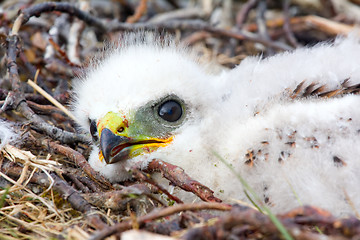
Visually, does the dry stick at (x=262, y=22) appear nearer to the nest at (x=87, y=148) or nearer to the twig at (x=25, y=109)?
the nest at (x=87, y=148)

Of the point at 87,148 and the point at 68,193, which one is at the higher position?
the point at 87,148

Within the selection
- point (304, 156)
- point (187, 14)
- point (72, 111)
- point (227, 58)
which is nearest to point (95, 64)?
point (72, 111)

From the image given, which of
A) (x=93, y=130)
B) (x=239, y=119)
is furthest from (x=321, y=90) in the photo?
(x=93, y=130)

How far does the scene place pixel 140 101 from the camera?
7.50ft

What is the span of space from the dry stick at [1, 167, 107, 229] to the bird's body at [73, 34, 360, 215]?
25 centimetres

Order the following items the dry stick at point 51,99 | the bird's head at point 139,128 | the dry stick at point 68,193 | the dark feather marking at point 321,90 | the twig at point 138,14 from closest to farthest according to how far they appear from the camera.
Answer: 1. the dry stick at point 68,193
2. the dark feather marking at point 321,90
3. the bird's head at point 139,128
4. the dry stick at point 51,99
5. the twig at point 138,14

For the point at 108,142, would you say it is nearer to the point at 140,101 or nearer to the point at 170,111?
the point at 140,101

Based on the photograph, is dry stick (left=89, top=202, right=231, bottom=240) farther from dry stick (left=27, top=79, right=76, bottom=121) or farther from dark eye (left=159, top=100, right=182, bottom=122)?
dry stick (left=27, top=79, right=76, bottom=121)

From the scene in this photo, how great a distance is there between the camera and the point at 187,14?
4434mm

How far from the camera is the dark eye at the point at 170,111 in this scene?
2352mm

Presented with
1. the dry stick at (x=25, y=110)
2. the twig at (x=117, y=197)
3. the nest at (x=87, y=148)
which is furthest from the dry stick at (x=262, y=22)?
the twig at (x=117, y=197)

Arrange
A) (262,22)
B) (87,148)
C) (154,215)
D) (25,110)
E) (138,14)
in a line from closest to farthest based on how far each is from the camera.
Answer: (154,215) → (25,110) → (87,148) → (138,14) → (262,22)

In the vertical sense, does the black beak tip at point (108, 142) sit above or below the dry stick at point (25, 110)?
below

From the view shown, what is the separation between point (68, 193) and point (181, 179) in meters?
0.54
